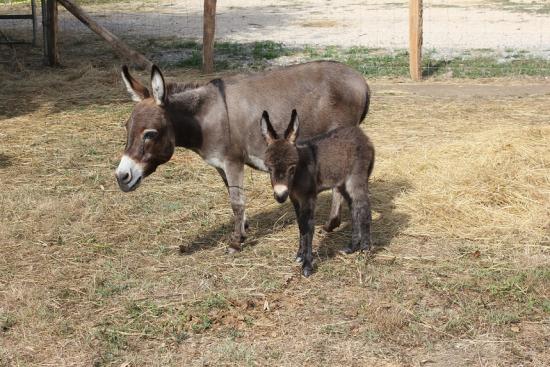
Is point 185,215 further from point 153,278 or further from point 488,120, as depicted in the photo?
point 488,120

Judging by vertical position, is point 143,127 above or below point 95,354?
above

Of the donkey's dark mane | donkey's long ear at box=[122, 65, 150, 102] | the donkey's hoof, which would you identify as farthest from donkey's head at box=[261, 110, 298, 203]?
donkey's long ear at box=[122, 65, 150, 102]

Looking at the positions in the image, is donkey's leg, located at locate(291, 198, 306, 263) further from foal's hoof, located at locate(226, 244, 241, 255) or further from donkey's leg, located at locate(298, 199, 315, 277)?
foal's hoof, located at locate(226, 244, 241, 255)

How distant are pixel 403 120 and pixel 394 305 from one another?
619cm

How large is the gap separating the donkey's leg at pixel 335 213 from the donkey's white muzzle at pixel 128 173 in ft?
6.22

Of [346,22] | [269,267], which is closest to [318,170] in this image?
[269,267]

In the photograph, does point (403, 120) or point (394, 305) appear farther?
point (403, 120)

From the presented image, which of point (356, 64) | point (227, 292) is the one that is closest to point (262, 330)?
point (227, 292)

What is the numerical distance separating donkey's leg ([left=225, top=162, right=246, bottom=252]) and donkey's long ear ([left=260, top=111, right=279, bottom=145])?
82 cm

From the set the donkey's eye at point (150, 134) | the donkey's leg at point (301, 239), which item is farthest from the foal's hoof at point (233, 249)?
the donkey's eye at point (150, 134)

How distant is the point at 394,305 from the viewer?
17.7ft

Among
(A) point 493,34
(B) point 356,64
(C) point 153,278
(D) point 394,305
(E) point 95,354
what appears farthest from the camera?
(A) point 493,34

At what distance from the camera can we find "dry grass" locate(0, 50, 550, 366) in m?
4.92

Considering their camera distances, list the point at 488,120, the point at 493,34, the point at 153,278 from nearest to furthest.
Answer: the point at 153,278, the point at 488,120, the point at 493,34
